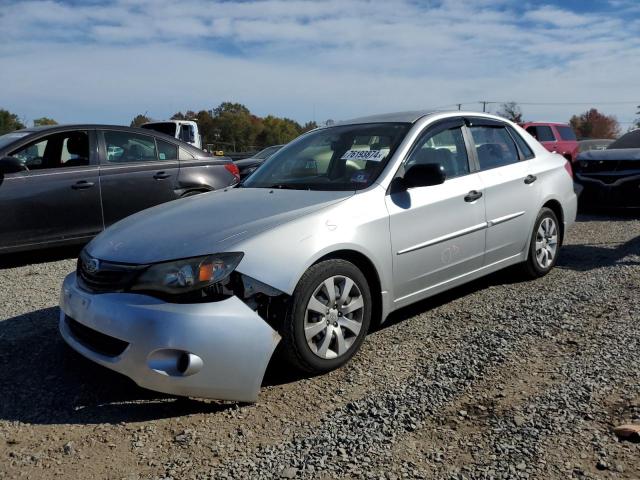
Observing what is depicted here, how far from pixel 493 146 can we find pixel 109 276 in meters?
3.33

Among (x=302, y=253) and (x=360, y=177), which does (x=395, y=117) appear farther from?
(x=302, y=253)

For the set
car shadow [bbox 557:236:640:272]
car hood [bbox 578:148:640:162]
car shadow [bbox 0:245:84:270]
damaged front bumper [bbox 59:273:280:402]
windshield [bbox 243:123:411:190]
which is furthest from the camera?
car hood [bbox 578:148:640:162]

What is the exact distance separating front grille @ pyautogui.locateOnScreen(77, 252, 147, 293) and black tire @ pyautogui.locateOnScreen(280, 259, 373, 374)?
0.82 metres

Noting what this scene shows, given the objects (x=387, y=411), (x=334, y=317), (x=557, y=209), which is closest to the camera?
(x=387, y=411)

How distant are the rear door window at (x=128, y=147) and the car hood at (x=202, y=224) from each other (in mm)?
3045

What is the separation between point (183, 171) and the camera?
7.34 meters

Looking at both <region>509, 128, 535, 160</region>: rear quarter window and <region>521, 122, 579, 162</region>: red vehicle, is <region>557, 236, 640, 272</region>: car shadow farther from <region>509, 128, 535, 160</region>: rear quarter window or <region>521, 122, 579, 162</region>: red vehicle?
<region>521, 122, 579, 162</region>: red vehicle

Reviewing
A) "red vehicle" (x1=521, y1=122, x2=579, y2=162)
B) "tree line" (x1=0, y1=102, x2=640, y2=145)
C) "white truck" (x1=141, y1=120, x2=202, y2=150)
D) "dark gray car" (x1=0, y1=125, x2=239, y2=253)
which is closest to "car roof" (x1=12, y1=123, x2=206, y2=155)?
"dark gray car" (x1=0, y1=125, x2=239, y2=253)

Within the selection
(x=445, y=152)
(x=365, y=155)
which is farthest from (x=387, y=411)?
(x=445, y=152)

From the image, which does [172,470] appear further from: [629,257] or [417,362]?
[629,257]

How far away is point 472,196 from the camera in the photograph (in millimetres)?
4523

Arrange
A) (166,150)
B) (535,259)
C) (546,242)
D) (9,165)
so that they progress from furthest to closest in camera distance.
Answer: (166,150), (9,165), (546,242), (535,259)

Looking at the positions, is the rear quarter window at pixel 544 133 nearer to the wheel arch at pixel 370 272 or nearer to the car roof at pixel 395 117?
the car roof at pixel 395 117

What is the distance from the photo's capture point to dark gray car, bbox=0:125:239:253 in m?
6.20
